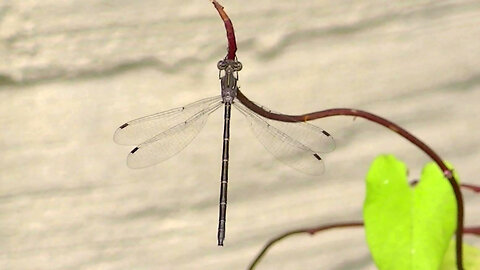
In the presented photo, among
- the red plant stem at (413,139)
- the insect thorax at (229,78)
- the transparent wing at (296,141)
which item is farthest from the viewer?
the transparent wing at (296,141)

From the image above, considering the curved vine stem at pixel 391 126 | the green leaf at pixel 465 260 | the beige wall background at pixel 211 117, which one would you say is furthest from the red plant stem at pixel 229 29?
the beige wall background at pixel 211 117

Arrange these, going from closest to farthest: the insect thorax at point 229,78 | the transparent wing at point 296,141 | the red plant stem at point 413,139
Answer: the red plant stem at point 413,139
the insect thorax at point 229,78
the transparent wing at point 296,141

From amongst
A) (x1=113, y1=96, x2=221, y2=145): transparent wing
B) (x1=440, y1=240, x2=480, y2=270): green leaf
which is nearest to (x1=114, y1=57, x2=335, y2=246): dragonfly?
(x1=113, y1=96, x2=221, y2=145): transparent wing

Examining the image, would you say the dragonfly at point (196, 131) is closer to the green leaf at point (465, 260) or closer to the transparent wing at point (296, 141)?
the transparent wing at point (296, 141)

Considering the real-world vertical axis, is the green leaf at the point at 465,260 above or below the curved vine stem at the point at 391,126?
below

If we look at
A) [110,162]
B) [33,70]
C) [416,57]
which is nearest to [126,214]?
[110,162]

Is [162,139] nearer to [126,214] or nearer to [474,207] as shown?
[126,214]

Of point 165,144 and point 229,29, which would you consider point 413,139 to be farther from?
point 165,144
